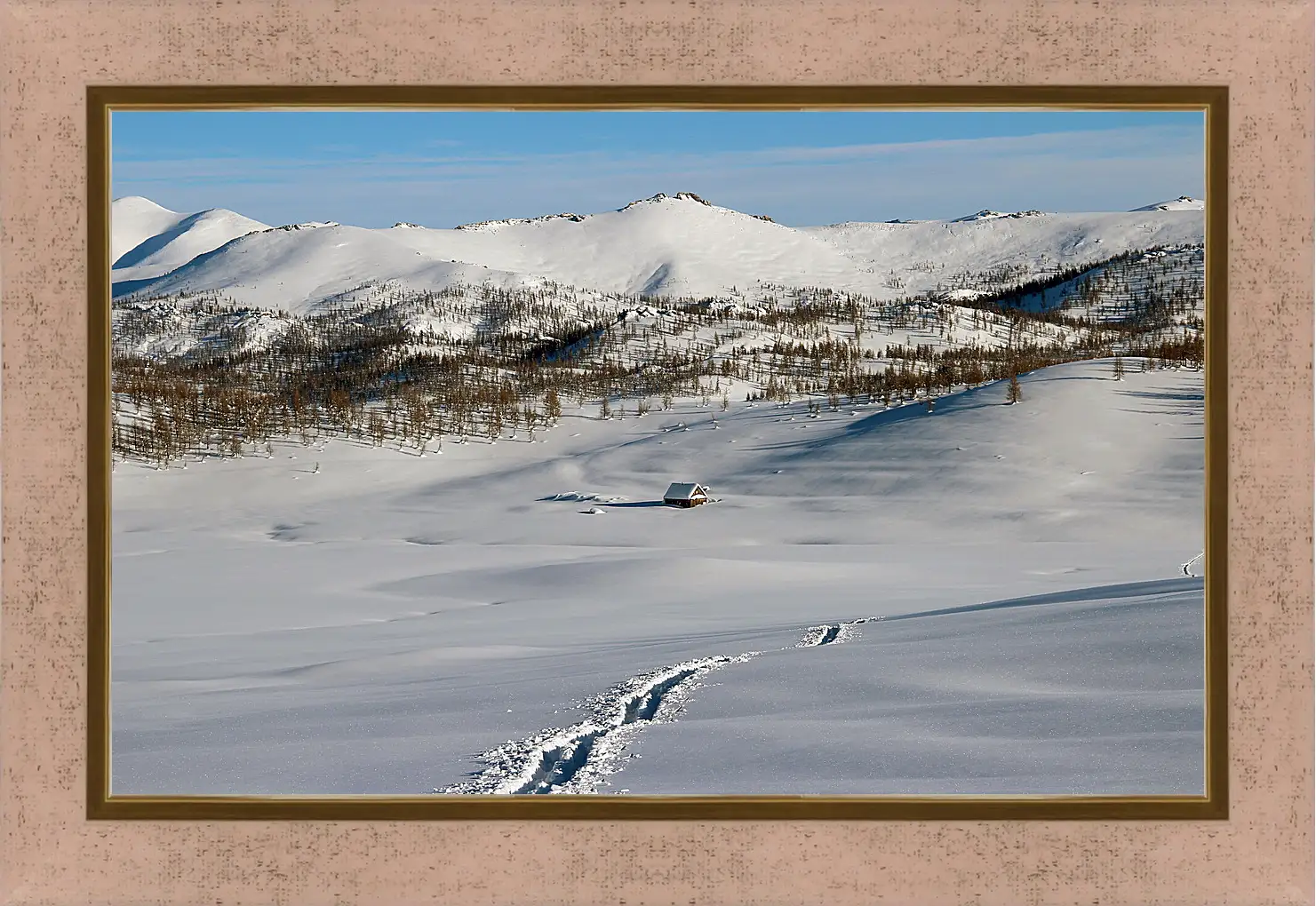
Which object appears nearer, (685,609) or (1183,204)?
(1183,204)

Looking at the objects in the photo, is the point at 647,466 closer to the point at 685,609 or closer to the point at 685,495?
the point at 685,495

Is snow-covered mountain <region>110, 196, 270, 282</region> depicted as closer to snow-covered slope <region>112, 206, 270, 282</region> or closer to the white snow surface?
snow-covered slope <region>112, 206, 270, 282</region>

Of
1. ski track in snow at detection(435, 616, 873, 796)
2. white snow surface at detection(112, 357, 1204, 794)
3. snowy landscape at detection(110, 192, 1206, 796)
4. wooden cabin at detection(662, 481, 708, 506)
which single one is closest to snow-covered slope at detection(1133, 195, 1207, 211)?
snowy landscape at detection(110, 192, 1206, 796)

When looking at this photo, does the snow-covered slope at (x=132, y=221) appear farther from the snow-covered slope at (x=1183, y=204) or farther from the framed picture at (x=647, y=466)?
the snow-covered slope at (x=1183, y=204)

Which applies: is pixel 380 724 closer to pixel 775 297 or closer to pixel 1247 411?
pixel 1247 411

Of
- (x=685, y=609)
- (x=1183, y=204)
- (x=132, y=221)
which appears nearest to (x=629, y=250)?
(x=685, y=609)

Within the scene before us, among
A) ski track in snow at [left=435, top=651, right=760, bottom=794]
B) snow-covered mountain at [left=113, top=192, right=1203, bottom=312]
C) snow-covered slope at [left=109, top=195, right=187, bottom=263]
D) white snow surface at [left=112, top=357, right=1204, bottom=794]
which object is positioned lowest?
ski track in snow at [left=435, top=651, right=760, bottom=794]

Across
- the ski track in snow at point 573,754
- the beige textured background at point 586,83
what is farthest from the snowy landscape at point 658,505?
the beige textured background at point 586,83

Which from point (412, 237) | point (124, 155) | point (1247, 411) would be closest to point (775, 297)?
point (412, 237)
